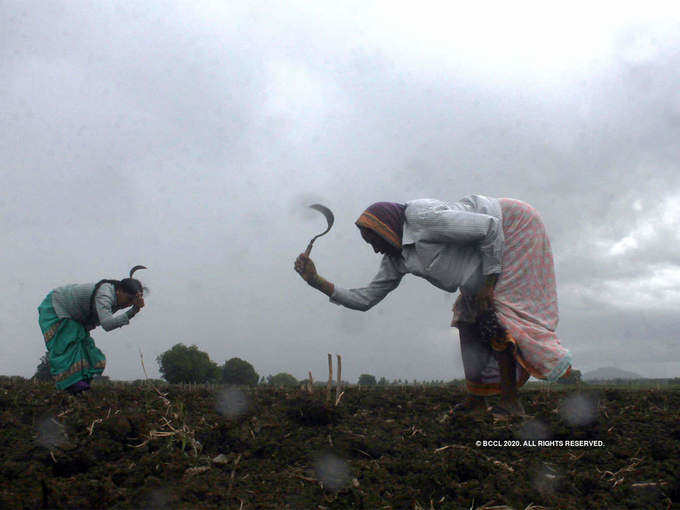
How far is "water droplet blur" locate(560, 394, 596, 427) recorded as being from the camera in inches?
129

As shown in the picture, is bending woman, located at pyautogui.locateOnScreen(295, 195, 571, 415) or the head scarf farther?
the head scarf

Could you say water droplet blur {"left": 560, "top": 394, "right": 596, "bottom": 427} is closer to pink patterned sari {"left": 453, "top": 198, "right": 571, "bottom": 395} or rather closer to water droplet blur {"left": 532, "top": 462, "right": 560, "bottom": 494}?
pink patterned sari {"left": 453, "top": 198, "right": 571, "bottom": 395}

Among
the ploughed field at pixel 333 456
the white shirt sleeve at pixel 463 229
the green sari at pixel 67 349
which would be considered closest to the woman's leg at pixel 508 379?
the ploughed field at pixel 333 456

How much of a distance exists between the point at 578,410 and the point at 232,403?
7.17 feet

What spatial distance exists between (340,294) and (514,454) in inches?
61.1

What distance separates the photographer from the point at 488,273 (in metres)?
3.41

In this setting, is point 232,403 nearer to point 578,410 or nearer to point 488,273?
point 488,273

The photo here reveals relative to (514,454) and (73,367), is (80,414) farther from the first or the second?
(514,454)

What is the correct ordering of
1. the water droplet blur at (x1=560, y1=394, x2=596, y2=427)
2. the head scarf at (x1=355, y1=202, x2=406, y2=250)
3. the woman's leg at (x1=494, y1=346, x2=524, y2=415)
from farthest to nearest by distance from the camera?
the head scarf at (x1=355, y1=202, x2=406, y2=250) → the woman's leg at (x1=494, y1=346, x2=524, y2=415) → the water droplet blur at (x1=560, y1=394, x2=596, y2=427)

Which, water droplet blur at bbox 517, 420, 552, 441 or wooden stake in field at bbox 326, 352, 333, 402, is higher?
wooden stake in field at bbox 326, 352, 333, 402

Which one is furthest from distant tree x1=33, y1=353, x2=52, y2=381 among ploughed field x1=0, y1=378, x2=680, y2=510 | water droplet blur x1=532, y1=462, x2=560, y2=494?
water droplet blur x1=532, y1=462, x2=560, y2=494

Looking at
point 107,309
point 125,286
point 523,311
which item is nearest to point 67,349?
point 107,309

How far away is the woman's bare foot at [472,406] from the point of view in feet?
11.8

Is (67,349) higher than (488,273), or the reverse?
(488,273)
